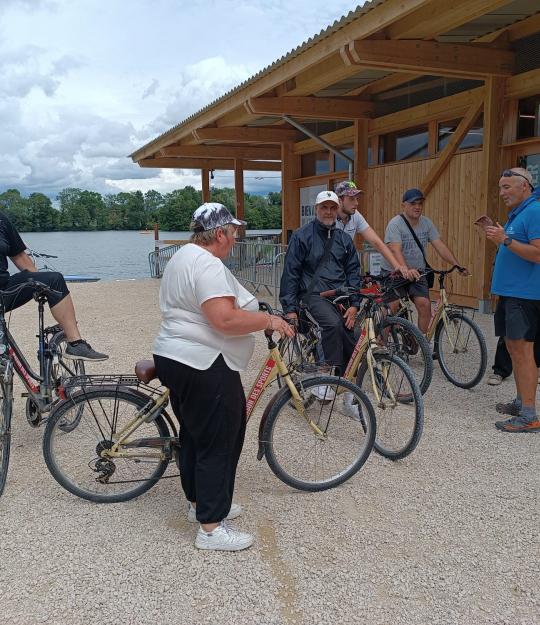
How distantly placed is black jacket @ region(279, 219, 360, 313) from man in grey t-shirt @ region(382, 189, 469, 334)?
106cm

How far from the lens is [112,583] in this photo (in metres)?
2.68

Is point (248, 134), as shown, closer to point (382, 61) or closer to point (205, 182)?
point (205, 182)

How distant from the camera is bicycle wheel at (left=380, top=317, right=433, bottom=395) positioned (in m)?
4.80

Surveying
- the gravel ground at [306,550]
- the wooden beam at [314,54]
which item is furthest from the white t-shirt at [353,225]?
the wooden beam at [314,54]

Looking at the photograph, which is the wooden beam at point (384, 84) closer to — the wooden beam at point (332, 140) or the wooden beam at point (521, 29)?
the wooden beam at point (332, 140)

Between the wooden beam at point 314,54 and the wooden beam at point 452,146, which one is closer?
the wooden beam at point 314,54

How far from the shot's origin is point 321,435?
3.60m

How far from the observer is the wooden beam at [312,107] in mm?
10148

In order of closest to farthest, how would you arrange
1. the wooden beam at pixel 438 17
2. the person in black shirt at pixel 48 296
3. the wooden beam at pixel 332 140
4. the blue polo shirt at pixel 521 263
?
the person in black shirt at pixel 48 296
the blue polo shirt at pixel 521 263
the wooden beam at pixel 438 17
the wooden beam at pixel 332 140

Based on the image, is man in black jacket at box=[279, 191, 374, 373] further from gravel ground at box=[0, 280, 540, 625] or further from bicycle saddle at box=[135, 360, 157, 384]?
bicycle saddle at box=[135, 360, 157, 384]

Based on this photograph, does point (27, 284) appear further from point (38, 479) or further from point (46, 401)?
point (38, 479)

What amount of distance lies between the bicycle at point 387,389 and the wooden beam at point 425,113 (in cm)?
611

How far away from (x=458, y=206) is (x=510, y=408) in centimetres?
513

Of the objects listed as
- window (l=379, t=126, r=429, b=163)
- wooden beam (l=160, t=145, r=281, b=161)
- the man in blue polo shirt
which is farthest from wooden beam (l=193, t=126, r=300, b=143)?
the man in blue polo shirt
